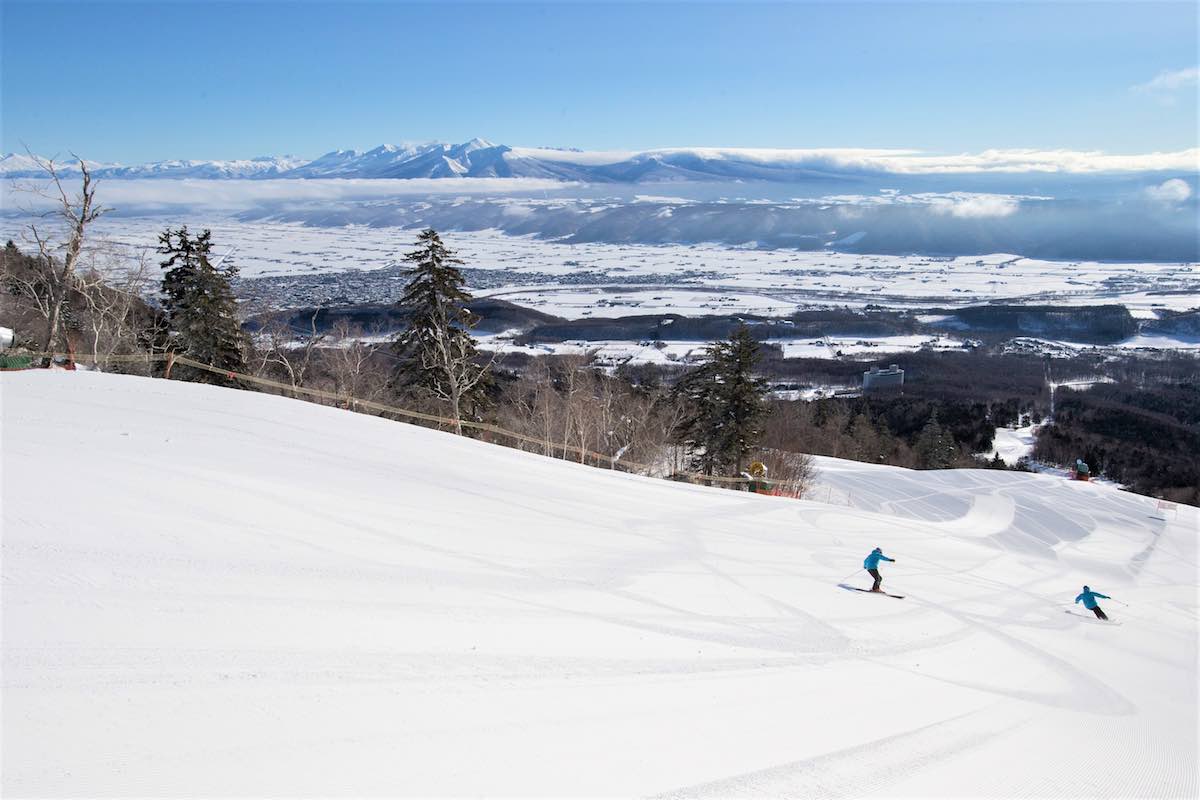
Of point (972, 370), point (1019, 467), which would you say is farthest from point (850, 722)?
point (972, 370)

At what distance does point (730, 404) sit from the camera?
3297 centimetres

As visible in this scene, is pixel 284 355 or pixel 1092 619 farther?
pixel 284 355

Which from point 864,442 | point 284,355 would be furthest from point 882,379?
point 284,355

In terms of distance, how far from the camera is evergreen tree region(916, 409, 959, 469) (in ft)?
212

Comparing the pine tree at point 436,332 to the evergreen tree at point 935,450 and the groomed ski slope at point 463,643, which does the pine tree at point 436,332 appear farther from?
the evergreen tree at point 935,450

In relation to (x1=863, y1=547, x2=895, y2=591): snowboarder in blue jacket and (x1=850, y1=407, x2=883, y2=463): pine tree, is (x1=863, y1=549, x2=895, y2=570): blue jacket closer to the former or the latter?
(x1=863, y1=547, x2=895, y2=591): snowboarder in blue jacket

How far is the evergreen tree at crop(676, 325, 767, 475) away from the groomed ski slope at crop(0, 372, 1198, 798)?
18.1 m

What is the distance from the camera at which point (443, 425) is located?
2647 cm

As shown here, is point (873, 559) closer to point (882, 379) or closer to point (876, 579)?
point (876, 579)

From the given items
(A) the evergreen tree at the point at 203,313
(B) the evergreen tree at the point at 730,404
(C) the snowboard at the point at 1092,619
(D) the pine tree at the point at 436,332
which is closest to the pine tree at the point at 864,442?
(B) the evergreen tree at the point at 730,404

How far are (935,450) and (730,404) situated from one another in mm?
41830

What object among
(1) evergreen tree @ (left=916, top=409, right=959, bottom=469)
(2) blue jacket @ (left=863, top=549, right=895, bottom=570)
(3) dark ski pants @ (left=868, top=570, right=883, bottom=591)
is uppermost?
(2) blue jacket @ (left=863, top=549, right=895, bottom=570)

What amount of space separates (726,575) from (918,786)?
16.9 ft

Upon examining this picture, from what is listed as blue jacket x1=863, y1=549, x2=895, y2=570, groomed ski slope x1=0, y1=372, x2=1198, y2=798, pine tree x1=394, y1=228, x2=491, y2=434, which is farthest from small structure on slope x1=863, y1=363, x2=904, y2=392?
blue jacket x1=863, y1=549, x2=895, y2=570
